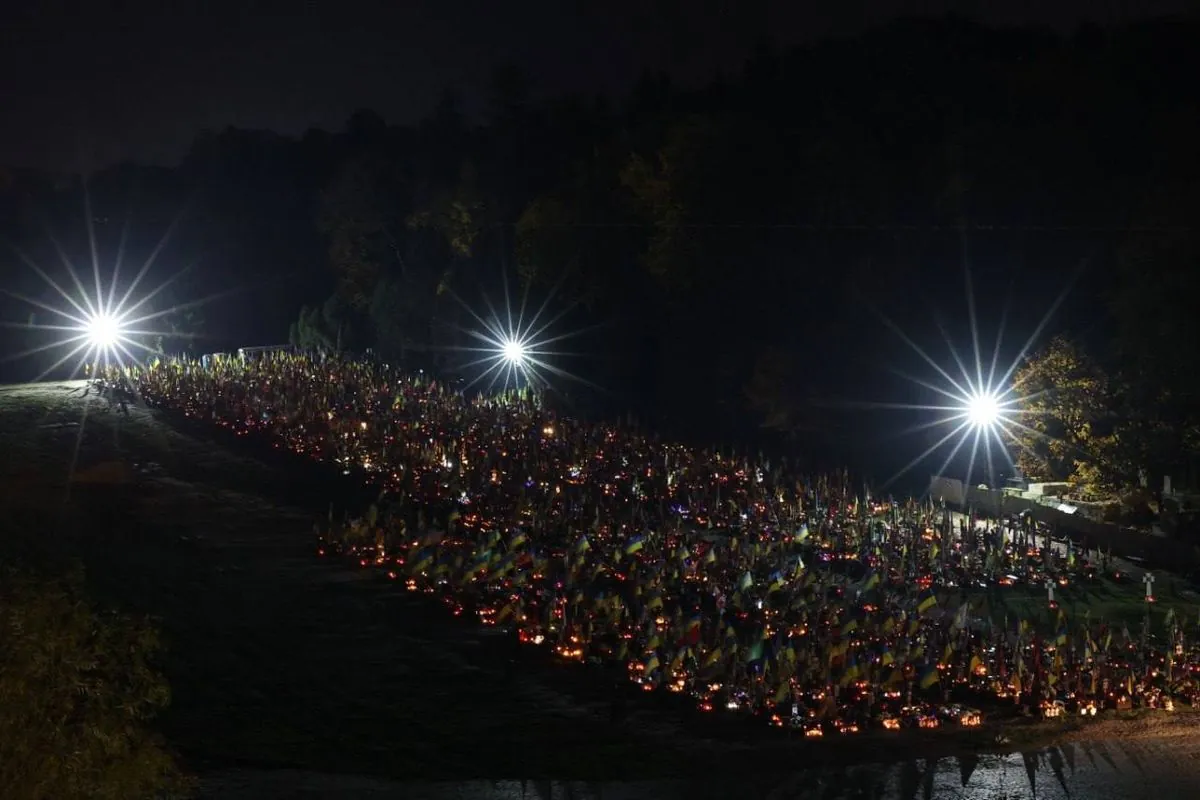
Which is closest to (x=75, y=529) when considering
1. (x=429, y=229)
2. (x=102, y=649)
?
(x=102, y=649)

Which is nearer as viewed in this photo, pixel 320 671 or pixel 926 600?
pixel 320 671

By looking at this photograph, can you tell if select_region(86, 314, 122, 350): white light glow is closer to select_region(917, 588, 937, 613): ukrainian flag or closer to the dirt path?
the dirt path

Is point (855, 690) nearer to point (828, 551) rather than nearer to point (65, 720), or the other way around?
point (828, 551)

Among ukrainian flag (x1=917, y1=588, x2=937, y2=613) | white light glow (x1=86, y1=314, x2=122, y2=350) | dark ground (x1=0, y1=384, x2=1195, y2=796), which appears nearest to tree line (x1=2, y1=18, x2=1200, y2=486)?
ukrainian flag (x1=917, y1=588, x2=937, y2=613)

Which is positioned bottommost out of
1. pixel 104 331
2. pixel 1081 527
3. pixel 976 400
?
pixel 1081 527

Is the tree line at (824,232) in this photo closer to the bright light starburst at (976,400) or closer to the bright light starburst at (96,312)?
the bright light starburst at (976,400)

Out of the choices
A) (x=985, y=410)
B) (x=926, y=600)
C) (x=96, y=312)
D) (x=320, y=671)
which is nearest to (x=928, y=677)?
(x=926, y=600)

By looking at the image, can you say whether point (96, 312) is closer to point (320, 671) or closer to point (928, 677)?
point (320, 671)
